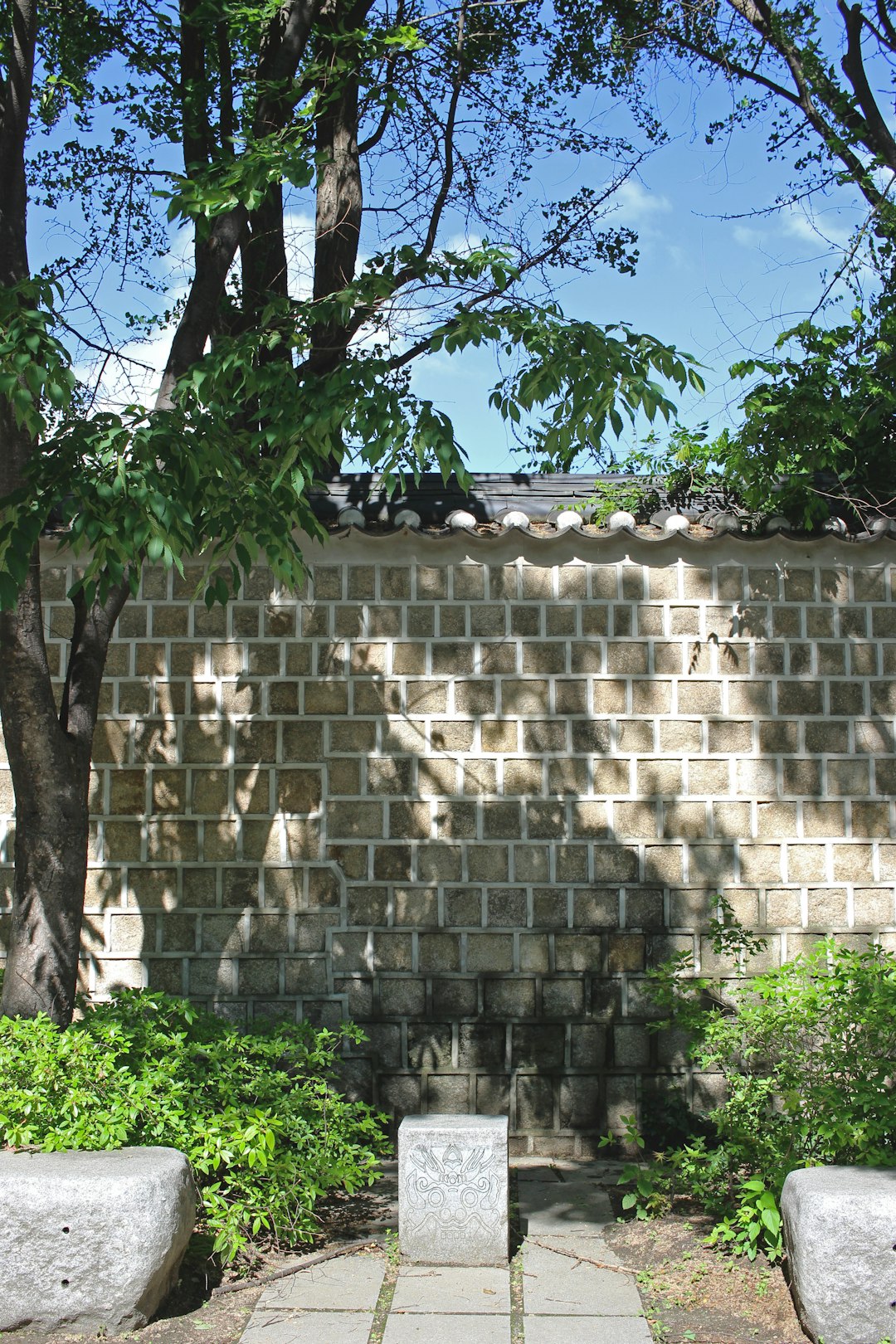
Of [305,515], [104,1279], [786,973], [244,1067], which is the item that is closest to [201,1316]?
[104,1279]

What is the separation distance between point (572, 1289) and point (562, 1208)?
0.84 metres

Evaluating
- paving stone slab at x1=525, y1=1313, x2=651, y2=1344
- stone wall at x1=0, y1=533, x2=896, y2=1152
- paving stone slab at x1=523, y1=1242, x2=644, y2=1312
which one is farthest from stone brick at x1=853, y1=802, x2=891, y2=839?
paving stone slab at x1=525, y1=1313, x2=651, y2=1344

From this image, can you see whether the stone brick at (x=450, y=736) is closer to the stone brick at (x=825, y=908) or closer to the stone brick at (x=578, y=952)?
the stone brick at (x=578, y=952)

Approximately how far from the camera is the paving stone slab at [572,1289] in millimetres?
4074

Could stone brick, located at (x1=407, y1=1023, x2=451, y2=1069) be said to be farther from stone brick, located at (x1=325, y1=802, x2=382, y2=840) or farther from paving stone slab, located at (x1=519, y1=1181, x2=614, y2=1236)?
stone brick, located at (x1=325, y1=802, x2=382, y2=840)

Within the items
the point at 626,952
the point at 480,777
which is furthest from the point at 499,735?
the point at 626,952

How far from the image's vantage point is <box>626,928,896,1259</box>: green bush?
13.9 ft

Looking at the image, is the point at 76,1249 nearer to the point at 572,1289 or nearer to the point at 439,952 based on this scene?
the point at 572,1289

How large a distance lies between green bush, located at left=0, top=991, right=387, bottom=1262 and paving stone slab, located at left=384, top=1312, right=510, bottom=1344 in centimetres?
64

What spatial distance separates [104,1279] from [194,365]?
3.41m

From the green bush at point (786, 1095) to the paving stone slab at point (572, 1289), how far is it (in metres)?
0.44

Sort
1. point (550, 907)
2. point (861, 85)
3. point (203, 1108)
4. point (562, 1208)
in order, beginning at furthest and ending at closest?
point (861, 85)
point (550, 907)
point (562, 1208)
point (203, 1108)

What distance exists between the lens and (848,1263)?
3697 millimetres

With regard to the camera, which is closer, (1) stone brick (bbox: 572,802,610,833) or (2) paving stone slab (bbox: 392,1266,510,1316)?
(2) paving stone slab (bbox: 392,1266,510,1316)
